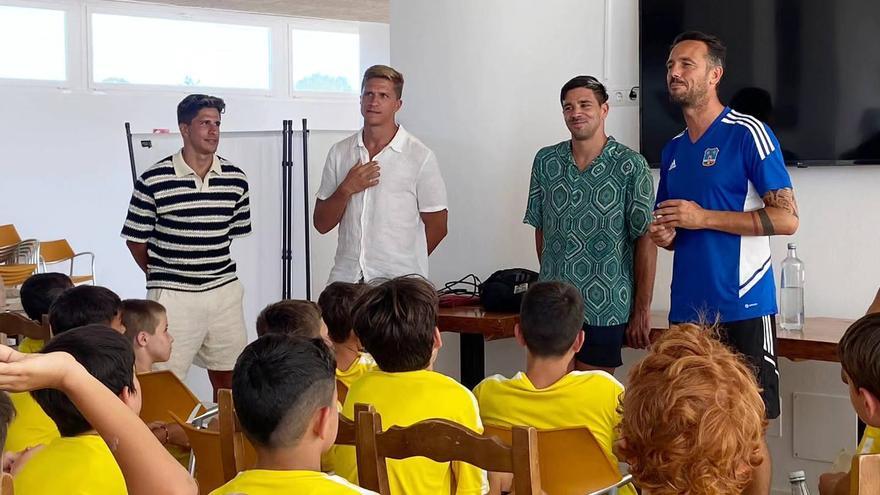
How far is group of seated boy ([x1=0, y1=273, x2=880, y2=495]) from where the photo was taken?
4.91 feet

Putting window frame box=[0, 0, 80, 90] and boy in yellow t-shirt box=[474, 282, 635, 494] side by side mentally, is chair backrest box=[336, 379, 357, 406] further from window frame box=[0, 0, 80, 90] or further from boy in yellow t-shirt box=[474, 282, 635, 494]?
window frame box=[0, 0, 80, 90]

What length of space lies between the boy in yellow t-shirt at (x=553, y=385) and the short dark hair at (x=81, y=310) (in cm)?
130

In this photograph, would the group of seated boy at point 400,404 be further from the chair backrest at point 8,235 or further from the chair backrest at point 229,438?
the chair backrest at point 8,235

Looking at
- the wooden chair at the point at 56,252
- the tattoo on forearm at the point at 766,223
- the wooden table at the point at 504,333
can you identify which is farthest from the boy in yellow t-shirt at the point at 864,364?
the wooden chair at the point at 56,252

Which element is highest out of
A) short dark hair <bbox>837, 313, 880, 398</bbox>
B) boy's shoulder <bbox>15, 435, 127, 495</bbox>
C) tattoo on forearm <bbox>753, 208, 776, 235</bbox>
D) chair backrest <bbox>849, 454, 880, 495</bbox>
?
tattoo on forearm <bbox>753, 208, 776, 235</bbox>

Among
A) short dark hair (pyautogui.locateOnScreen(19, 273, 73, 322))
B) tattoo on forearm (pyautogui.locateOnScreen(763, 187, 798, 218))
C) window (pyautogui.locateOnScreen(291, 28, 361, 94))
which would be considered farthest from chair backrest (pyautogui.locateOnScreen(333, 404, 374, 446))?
window (pyautogui.locateOnScreen(291, 28, 361, 94))

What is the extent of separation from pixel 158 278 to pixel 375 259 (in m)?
0.85

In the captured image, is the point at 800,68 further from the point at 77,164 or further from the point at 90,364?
the point at 77,164

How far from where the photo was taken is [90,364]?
200 centimetres

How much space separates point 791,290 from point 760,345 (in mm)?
864

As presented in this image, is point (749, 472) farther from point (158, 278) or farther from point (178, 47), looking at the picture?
point (178, 47)

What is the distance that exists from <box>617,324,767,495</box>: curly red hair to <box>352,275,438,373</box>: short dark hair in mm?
851

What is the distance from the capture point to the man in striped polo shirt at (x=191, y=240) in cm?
399

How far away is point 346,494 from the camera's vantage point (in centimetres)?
155
